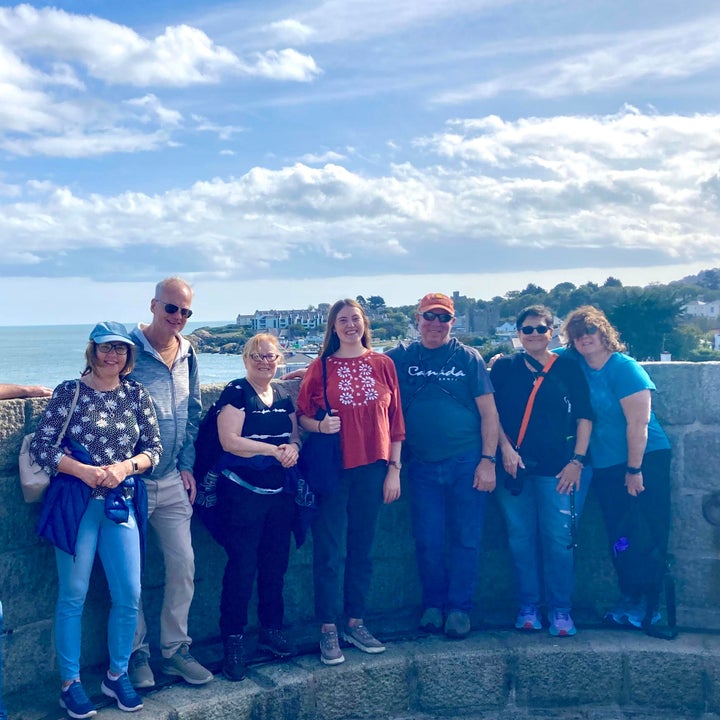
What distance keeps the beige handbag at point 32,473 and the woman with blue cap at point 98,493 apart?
1 cm

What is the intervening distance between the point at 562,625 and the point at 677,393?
1368 mm

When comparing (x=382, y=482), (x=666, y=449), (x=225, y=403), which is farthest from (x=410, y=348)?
(x=666, y=449)

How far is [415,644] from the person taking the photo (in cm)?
411

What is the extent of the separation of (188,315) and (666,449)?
98.1 inches

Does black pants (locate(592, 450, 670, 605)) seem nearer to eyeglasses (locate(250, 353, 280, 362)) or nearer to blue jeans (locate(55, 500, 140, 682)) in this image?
eyeglasses (locate(250, 353, 280, 362))

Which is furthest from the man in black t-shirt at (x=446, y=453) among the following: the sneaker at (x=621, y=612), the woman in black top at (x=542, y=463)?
the sneaker at (x=621, y=612)

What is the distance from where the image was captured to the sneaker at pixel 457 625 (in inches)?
163

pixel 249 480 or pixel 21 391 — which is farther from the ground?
pixel 21 391

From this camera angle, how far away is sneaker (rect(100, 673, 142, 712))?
337 centimetres

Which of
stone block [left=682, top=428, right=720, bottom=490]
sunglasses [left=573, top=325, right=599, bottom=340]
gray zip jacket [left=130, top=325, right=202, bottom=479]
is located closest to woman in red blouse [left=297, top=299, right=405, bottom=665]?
gray zip jacket [left=130, top=325, right=202, bottom=479]

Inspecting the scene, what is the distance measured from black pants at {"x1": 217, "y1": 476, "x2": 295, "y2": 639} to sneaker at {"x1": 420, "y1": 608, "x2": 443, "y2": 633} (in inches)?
32.6

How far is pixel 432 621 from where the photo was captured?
4.20 metres

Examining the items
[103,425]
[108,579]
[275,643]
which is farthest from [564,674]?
[103,425]

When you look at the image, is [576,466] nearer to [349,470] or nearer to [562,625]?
[562,625]
